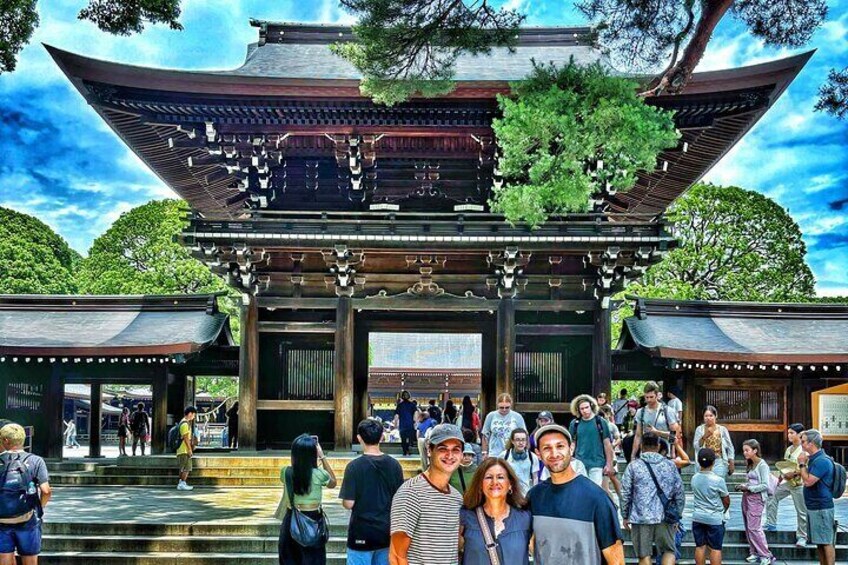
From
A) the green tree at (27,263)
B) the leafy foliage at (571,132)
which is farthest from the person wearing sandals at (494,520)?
the green tree at (27,263)

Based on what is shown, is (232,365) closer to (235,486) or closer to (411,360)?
(235,486)

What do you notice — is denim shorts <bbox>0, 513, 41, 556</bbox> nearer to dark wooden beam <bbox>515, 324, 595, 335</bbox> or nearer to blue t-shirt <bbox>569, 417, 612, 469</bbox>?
blue t-shirt <bbox>569, 417, 612, 469</bbox>

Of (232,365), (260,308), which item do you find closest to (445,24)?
(260,308)

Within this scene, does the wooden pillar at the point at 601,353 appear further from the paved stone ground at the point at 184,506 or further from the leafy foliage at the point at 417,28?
the leafy foliage at the point at 417,28

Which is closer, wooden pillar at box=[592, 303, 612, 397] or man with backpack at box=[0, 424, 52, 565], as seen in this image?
man with backpack at box=[0, 424, 52, 565]

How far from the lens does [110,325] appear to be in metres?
23.9

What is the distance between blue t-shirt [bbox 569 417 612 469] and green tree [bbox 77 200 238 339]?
30.6 m

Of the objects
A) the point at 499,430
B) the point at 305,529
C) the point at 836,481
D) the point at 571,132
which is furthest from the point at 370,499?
the point at 836,481

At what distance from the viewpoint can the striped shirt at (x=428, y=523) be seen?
5766 mm

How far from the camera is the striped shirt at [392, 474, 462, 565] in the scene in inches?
227

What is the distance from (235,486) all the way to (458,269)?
21.2 feet

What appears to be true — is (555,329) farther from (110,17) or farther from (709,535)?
(110,17)

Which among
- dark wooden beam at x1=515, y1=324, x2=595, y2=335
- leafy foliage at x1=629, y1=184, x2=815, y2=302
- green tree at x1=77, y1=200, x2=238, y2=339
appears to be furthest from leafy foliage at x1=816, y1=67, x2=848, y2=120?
green tree at x1=77, y1=200, x2=238, y2=339

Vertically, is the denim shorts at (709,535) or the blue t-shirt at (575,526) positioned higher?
the blue t-shirt at (575,526)
